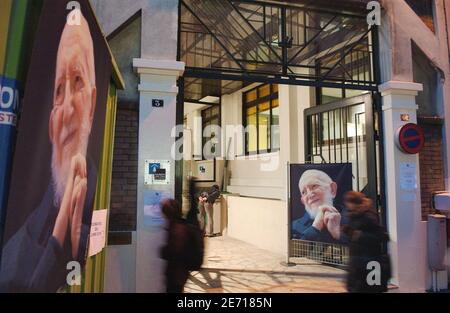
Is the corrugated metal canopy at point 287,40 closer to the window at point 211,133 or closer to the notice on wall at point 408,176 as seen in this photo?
the notice on wall at point 408,176

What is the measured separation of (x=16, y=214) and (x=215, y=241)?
24.8 ft

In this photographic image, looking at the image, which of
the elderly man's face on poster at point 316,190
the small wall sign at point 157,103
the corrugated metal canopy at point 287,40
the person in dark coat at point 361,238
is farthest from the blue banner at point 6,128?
the elderly man's face on poster at point 316,190

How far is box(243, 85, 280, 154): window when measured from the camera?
9.71m

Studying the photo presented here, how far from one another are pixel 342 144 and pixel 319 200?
1.25m

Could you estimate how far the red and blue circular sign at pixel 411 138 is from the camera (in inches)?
209

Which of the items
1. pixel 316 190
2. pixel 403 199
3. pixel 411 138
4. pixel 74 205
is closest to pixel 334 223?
pixel 316 190

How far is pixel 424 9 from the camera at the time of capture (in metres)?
6.11

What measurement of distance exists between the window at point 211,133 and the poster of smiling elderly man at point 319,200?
20.9 ft

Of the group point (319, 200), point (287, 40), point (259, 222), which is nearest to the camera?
point (287, 40)

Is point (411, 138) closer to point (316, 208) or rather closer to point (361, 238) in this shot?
point (316, 208)

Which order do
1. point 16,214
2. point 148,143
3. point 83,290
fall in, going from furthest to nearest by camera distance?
point 148,143 → point 83,290 → point 16,214
